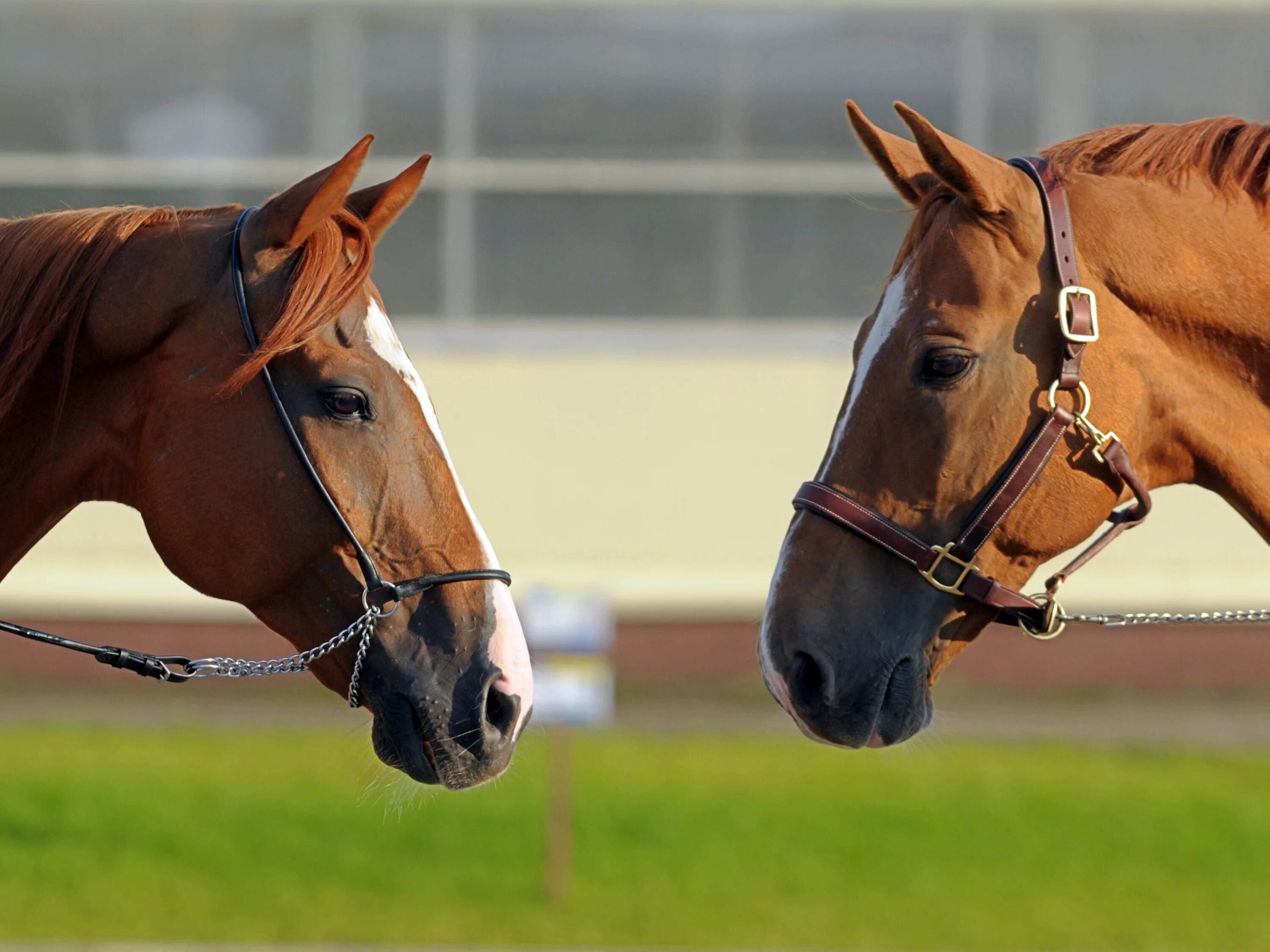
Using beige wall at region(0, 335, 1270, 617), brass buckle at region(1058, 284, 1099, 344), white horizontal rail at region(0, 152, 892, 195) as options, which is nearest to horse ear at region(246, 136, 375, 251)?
brass buckle at region(1058, 284, 1099, 344)

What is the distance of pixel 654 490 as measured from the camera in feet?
41.4

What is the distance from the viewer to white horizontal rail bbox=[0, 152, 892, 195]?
41.1ft

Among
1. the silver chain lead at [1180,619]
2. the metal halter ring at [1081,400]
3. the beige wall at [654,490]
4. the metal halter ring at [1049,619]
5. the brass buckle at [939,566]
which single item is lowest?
the beige wall at [654,490]

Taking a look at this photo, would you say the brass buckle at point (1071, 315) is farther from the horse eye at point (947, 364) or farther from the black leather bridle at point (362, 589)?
the black leather bridle at point (362, 589)

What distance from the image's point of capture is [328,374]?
2930mm

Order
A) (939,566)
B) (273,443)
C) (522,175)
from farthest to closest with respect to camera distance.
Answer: (522,175), (939,566), (273,443)

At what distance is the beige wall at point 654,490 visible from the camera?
1238 centimetres

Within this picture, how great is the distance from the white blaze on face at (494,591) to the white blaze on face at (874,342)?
0.75m

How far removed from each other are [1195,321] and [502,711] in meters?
1.73

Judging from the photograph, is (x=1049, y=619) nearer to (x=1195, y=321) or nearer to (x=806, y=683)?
(x=806, y=683)

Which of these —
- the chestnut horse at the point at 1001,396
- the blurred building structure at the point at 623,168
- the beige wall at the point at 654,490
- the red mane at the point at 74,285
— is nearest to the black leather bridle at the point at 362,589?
the red mane at the point at 74,285

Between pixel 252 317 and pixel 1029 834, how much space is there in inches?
246

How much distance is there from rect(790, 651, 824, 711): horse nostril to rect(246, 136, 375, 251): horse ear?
1.37 m

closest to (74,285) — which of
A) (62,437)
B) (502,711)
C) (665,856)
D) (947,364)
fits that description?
(62,437)
